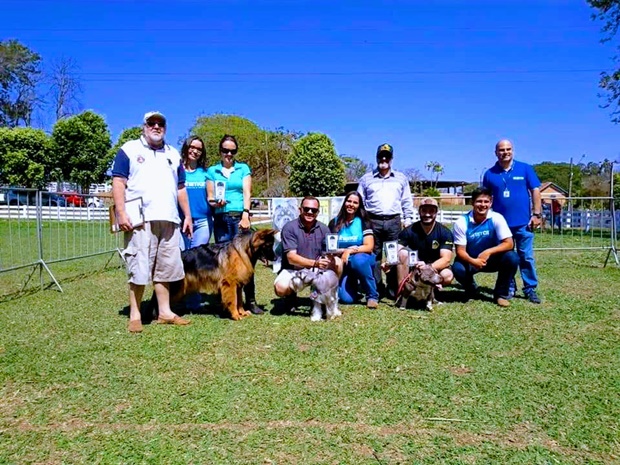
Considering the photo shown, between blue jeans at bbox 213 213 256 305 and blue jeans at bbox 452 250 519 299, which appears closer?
blue jeans at bbox 213 213 256 305

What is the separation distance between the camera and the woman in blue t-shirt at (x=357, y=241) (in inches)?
213

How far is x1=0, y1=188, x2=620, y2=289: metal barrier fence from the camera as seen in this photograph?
866cm

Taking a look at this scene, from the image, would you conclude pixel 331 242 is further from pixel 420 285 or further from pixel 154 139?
pixel 154 139

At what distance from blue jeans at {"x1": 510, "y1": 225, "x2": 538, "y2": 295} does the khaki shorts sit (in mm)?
3974

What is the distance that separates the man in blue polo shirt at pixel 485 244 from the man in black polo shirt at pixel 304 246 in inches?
60.2

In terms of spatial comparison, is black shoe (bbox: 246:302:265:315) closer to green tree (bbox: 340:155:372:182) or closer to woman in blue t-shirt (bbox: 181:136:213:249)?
woman in blue t-shirt (bbox: 181:136:213:249)

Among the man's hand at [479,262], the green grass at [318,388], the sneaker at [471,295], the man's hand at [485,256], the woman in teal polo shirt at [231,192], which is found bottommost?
the green grass at [318,388]

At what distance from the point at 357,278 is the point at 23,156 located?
1131 inches

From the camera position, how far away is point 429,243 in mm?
5488

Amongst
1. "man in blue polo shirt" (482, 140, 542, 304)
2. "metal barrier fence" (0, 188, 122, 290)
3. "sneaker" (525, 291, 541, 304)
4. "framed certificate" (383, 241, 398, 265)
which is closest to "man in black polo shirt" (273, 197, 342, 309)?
"framed certificate" (383, 241, 398, 265)

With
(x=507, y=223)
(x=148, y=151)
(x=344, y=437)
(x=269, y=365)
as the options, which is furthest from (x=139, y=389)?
(x=507, y=223)

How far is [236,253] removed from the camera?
496 centimetres

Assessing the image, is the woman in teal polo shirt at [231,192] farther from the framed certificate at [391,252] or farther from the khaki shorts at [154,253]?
the framed certificate at [391,252]

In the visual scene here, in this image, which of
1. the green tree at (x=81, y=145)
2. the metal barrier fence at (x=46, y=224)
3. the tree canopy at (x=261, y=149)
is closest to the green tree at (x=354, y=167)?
the tree canopy at (x=261, y=149)
